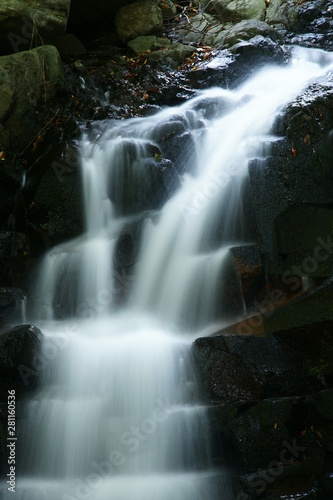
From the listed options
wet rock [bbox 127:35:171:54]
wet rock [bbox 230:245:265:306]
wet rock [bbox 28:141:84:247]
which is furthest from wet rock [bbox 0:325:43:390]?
wet rock [bbox 127:35:171:54]

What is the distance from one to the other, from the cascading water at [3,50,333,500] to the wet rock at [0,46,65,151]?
985 mm

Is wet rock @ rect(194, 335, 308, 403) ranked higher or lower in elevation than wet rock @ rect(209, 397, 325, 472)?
higher

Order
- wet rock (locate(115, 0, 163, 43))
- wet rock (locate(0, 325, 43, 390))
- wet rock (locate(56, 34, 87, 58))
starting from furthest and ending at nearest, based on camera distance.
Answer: wet rock (locate(115, 0, 163, 43)) → wet rock (locate(56, 34, 87, 58)) → wet rock (locate(0, 325, 43, 390))

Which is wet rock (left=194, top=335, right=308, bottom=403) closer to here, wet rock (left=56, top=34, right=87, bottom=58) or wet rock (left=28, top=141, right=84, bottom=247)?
wet rock (left=28, top=141, right=84, bottom=247)

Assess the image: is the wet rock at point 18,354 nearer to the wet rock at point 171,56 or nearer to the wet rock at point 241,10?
the wet rock at point 171,56

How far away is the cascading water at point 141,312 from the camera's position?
3.90 metres

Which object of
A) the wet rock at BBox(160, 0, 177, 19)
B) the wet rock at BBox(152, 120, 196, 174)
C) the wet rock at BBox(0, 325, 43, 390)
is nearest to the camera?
the wet rock at BBox(0, 325, 43, 390)

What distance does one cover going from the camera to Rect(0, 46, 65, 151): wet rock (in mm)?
6617

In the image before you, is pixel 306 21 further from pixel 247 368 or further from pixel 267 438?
pixel 267 438

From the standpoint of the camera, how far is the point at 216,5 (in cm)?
1054

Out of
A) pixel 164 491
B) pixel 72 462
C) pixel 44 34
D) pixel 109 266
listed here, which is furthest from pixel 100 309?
pixel 44 34

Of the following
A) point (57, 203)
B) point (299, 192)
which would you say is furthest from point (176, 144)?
point (299, 192)

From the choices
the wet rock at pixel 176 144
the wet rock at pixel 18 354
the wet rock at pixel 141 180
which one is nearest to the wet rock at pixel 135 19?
the wet rock at pixel 176 144

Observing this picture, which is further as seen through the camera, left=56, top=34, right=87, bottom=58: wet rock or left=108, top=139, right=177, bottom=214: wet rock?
left=56, top=34, right=87, bottom=58: wet rock
